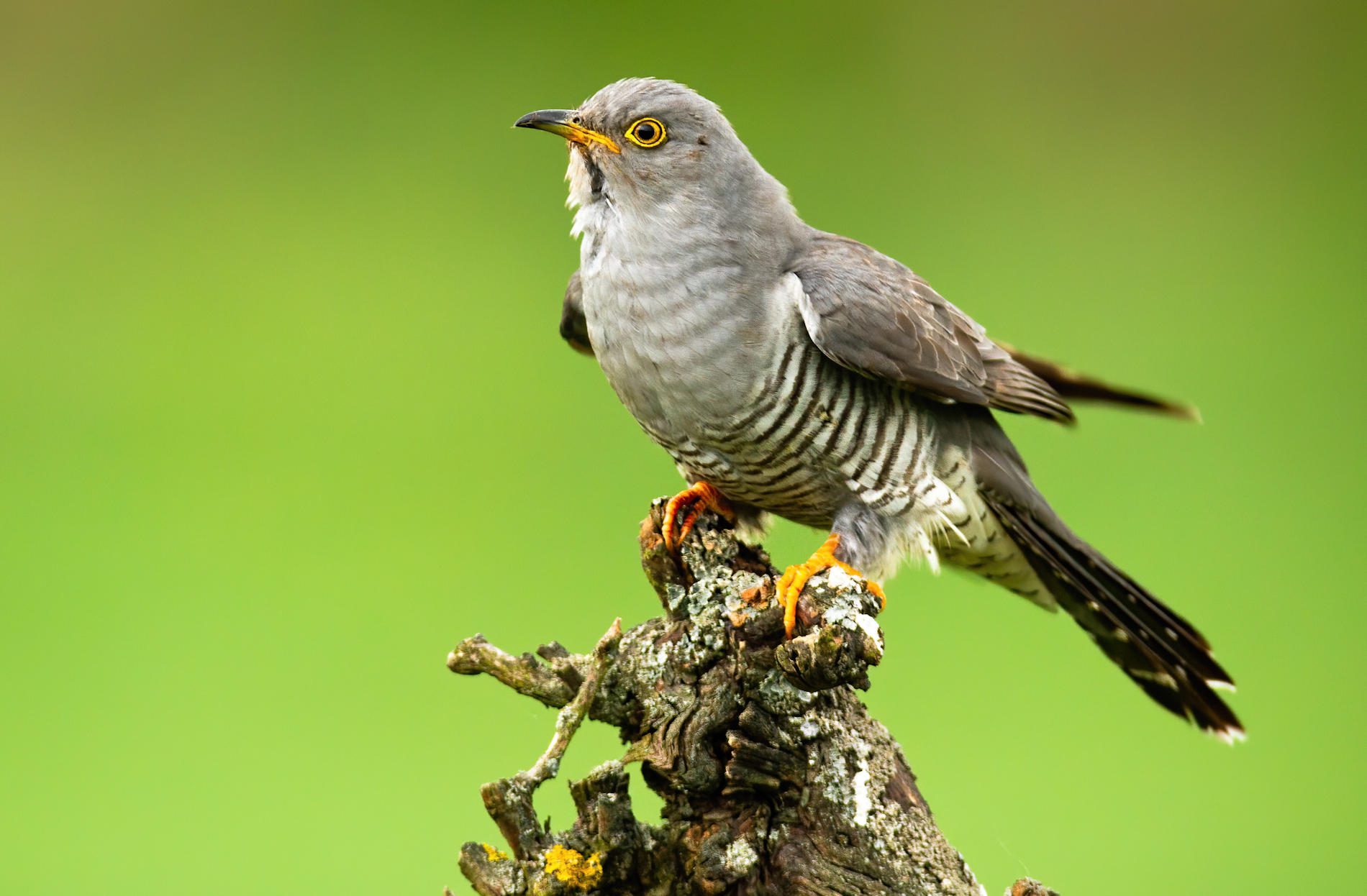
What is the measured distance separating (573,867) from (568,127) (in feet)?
4.04

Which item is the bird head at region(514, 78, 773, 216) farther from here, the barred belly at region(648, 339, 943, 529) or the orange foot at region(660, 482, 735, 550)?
the orange foot at region(660, 482, 735, 550)

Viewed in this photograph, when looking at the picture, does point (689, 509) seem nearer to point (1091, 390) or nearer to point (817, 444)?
point (817, 444)

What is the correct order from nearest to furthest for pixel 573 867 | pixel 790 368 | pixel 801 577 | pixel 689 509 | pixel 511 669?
pixel 573 867
pixel 511 669
pixel 801 577
pixel 790 368
pixel 689 509

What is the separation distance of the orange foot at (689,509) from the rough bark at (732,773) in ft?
0.85

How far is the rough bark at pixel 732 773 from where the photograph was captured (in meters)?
1.74

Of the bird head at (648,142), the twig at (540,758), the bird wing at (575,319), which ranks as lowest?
the twig at (540,758)

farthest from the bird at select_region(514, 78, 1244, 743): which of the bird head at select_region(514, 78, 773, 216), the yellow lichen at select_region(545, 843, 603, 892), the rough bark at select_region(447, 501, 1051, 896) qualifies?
the yellow lichen at select_region(545, 843, 603, 892)

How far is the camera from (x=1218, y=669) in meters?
2.54

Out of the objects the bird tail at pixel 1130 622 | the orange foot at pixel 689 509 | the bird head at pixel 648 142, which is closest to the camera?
the orange foot at pixel 689 509

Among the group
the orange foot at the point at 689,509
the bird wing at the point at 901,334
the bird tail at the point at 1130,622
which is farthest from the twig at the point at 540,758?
the bird tail at the point at 1130,622

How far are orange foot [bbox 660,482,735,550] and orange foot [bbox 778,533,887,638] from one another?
0.65ft

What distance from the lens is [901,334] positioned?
2334mm

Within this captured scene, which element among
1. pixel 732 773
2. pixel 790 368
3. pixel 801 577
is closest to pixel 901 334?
pixel 790 368

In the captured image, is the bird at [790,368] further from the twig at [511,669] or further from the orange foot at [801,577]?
the twig at [511,669]
